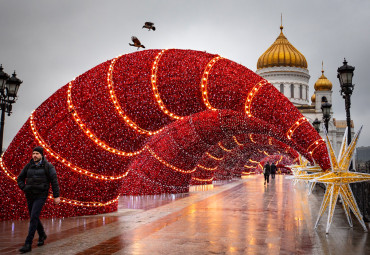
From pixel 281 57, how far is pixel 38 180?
56640mm

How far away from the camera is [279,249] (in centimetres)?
567

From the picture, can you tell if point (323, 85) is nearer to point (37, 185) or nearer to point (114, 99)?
point (114, 99)

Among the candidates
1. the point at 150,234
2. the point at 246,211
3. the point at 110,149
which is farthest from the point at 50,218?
the point at 246,211

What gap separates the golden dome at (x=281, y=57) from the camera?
194 ft

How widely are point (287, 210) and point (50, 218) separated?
234 inches

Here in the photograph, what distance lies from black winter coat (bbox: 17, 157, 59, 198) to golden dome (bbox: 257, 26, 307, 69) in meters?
56.0

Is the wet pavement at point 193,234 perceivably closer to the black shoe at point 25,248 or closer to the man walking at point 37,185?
the black shoe at point 25,248

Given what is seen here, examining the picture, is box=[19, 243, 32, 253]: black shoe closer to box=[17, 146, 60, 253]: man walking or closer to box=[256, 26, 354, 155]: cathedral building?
box=[17, 146, 60, 253]: man walking

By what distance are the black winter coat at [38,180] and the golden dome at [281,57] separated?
5603 cm

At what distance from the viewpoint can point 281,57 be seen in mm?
58969

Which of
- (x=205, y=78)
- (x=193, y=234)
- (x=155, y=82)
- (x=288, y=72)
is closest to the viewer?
(x=193, y=234)

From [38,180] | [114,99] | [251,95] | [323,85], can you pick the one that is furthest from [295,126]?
[323,85]

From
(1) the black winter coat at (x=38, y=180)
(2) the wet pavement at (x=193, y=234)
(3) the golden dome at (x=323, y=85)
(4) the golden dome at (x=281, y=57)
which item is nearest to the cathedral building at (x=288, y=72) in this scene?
(4) the golden dome at (x=281, y=57)

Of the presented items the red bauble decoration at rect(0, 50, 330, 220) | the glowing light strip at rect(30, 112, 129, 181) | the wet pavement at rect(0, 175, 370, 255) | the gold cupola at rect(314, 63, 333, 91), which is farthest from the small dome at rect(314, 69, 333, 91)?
the glowing light strip at rect(30, 112, 129, 181)
